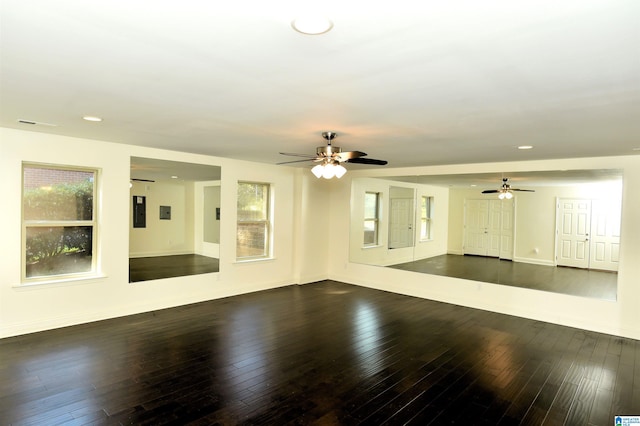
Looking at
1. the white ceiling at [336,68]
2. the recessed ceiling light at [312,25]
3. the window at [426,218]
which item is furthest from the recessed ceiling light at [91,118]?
the window at [426,218]

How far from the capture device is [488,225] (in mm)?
6023

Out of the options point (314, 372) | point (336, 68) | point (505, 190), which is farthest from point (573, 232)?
point (336, 68)

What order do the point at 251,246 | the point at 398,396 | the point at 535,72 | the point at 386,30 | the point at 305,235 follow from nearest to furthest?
the point at 386,30 < the point at 535,72 < the point at 398,396 < the point at 251,246 < the point at 305,235

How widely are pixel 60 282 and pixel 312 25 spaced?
14.6 ft

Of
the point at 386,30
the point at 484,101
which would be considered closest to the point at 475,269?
the point at 484,101

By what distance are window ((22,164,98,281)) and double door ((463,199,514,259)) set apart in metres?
5.77

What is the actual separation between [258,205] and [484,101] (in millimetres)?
4717

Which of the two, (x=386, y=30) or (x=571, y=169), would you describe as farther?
(x=571, y=169)

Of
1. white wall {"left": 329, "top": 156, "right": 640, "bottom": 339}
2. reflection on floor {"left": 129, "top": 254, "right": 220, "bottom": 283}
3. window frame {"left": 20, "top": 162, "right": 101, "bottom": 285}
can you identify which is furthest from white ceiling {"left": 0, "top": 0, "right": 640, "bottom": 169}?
reflection on floor {"left": 129, "top": 254, "right": 220, "bottom": 283}

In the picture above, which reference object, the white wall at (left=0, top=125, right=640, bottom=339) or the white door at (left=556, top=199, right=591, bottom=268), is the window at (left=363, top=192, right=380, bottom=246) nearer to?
the white wall at (left=0, top=125, right=640, bottom=339)

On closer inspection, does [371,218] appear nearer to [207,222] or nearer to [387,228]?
[387,228]

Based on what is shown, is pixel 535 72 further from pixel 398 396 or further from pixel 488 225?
pixel 488 225

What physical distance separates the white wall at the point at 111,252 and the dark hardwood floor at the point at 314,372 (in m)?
0.25

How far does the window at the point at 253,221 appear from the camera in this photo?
6.26 m
